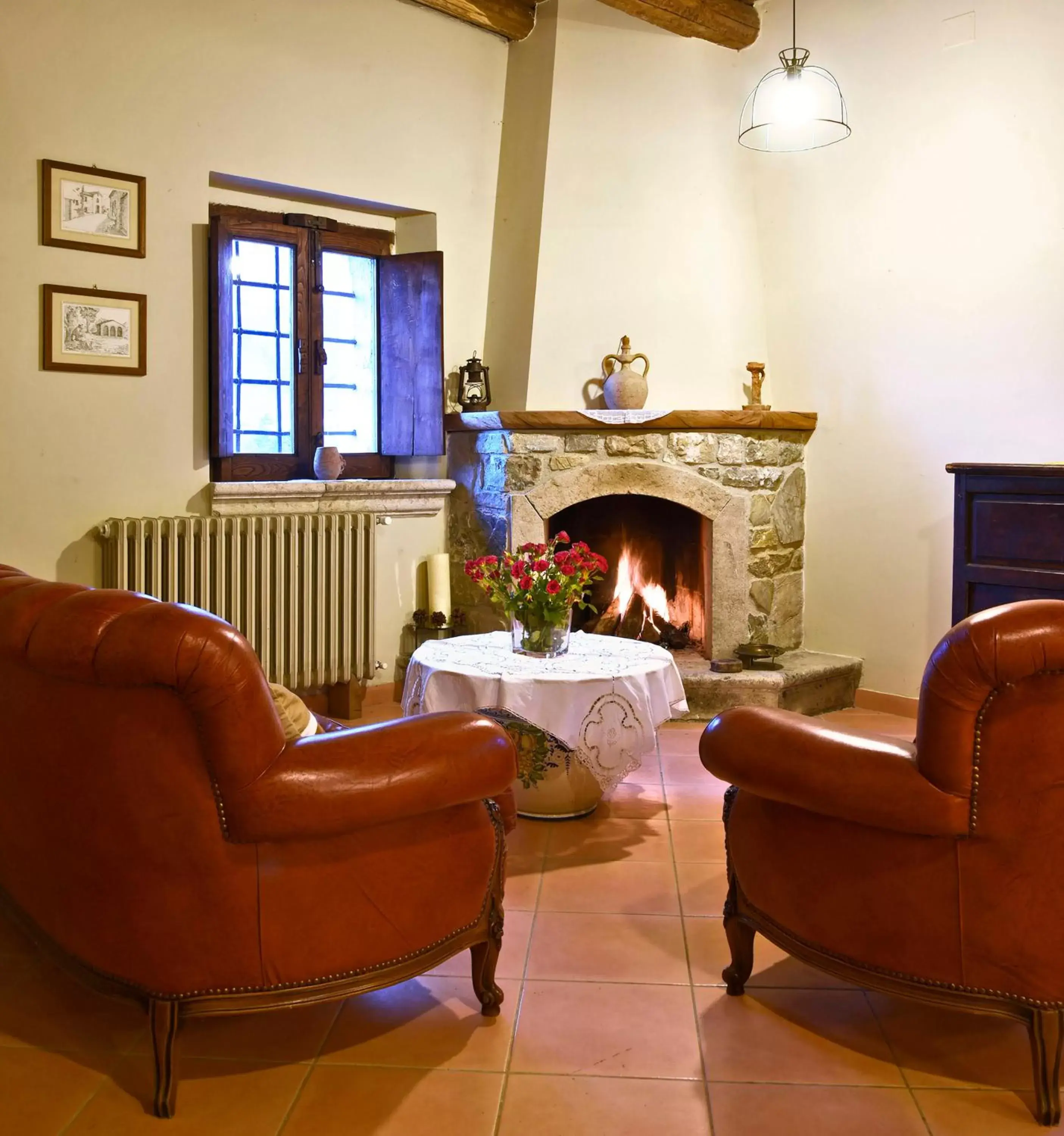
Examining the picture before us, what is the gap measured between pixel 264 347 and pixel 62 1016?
3.25 m

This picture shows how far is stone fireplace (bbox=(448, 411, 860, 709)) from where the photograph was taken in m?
5.32

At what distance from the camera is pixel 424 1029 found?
2.47 metres

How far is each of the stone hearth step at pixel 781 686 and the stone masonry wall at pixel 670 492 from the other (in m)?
0.23

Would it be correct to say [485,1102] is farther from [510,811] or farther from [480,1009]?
[510,811]

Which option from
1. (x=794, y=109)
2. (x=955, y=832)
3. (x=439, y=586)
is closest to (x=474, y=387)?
(x=439, y=586)

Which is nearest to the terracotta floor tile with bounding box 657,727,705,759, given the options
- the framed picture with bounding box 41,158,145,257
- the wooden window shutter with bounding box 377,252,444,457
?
the wooden window shutter with bounding box 377,252,444,457

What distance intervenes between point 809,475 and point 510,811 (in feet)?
11.7

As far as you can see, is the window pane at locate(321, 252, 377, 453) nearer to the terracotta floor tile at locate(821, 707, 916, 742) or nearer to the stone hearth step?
the stone hearth step

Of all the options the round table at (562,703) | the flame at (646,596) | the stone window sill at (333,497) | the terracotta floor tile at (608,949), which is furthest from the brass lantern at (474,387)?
the terracotta floor tile at (608,949)

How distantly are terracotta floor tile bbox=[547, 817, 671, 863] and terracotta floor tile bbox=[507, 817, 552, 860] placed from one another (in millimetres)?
23

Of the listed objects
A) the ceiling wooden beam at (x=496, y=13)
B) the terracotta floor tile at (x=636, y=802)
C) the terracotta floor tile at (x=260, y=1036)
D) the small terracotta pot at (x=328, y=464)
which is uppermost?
the ceiling wooden beam at (x=496, y=13)

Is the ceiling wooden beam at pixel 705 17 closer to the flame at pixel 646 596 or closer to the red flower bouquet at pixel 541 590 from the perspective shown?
the flame at pixel 646 596

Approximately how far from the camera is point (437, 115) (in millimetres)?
5328

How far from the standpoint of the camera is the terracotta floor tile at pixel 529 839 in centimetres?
356
